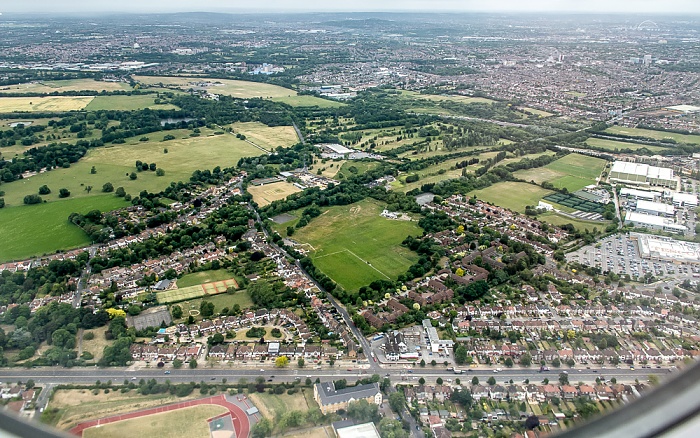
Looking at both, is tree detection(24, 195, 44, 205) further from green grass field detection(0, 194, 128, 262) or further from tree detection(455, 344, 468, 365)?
tree detection(455, 344, 468, 365)

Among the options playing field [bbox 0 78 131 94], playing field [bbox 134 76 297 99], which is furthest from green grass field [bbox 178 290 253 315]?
playing field [bbox 0 78 131 94]

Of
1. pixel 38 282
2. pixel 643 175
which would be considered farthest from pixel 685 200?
pixel 38 282

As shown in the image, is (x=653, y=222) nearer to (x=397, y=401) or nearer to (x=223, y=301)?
(x=397, y=401)

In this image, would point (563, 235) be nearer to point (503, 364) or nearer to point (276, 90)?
point (503, 364)

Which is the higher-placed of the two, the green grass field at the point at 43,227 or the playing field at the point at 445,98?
the green grass field at the point at 43,227

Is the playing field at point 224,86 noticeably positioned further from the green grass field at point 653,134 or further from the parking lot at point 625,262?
the parking lot at point 625,262

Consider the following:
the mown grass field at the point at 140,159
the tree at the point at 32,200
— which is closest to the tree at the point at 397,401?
the mown grass field at the point at 140,159
